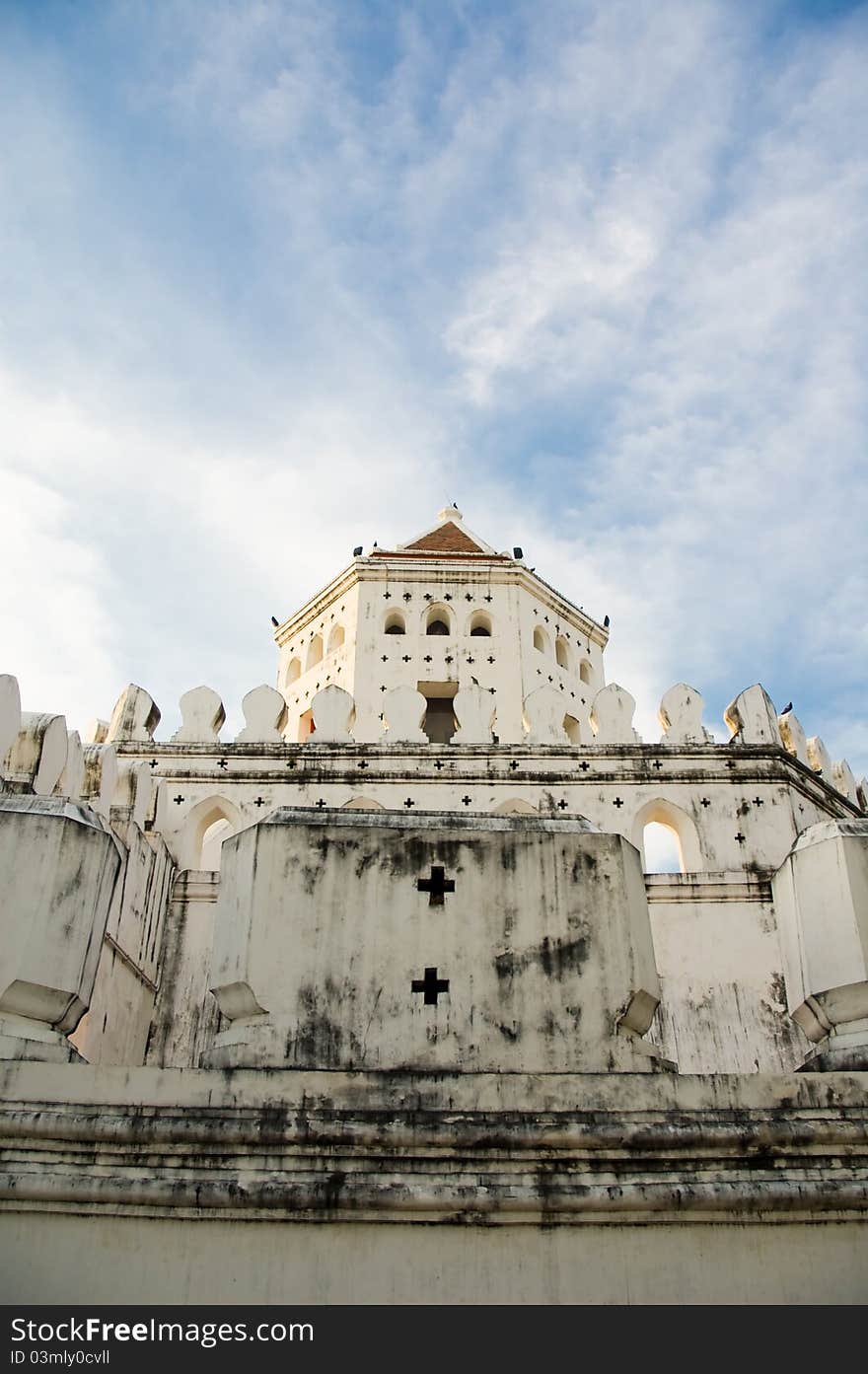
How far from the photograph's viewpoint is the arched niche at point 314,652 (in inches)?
937

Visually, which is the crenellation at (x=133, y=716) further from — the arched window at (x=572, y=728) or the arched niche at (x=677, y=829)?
the arched window at (x=572, y=728)

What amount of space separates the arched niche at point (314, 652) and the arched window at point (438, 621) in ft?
7.48

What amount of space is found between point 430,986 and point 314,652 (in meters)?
18.1

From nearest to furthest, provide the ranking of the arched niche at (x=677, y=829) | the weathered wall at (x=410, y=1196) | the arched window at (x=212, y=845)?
1. the weathered wall at (x=410, y=1196)
2. the arched niche at (x=677, y=829)
3. the arched window at (x=212, y=845)

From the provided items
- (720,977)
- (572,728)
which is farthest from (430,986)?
(572,728)

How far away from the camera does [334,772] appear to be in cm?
1481

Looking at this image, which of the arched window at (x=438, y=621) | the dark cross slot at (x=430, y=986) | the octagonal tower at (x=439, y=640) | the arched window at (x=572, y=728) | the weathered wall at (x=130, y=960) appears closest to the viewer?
the dark cross slot at (x=430, y=986)

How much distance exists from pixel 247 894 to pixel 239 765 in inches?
343

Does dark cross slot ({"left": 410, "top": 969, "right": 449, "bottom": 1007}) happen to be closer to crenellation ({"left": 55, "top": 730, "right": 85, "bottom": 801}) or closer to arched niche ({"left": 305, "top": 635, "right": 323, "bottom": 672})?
crenellation ({"left": 55, "top": 730, "right": 85, "bottom": 801})

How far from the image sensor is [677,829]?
14734 millimetres

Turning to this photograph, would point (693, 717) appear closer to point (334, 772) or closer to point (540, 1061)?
point (334, 772)

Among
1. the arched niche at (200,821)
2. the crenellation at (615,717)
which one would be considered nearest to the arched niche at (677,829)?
the crenellation at (615,717)
